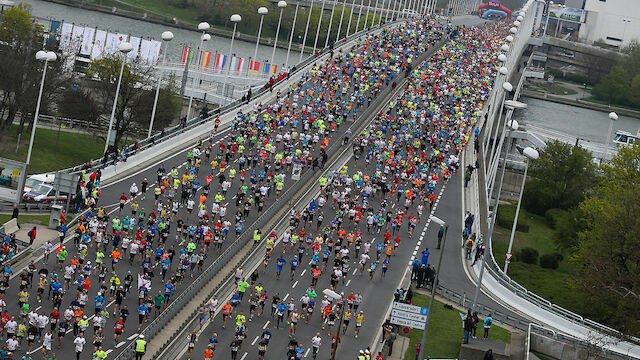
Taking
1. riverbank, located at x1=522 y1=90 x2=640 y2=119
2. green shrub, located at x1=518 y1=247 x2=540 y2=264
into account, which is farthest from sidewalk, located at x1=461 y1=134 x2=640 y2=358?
riverbank, located at x1=522 y1=90 x2=640 y2=119

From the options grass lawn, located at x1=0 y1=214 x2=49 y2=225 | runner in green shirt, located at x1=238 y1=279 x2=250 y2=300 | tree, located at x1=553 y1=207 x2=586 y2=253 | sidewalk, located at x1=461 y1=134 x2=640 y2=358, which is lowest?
grass lawn, located at x1=0 y1=214 x2=49 y2=225

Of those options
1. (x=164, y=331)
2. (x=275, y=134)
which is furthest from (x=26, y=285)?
(x=275, y=134)

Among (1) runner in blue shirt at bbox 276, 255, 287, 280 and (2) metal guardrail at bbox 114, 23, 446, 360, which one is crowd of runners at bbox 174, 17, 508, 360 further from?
(2) metal guardrail at bbox 114, 23, 446, 360

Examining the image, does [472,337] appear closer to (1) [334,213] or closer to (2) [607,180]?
(1) [334,213]

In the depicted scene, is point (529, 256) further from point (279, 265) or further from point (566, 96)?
point (566, 96)

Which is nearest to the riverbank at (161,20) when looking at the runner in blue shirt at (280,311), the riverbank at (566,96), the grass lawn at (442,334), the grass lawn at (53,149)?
the riverbank at (566,96)

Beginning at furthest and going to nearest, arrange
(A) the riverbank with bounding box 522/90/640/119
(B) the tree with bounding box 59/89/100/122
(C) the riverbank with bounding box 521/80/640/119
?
(C) the riverbank with bounding box 521/80/640/119 < (A) the riverbank with bounding box 522/90/640/119 < (B) the tree with bounding box 59/89/100/122

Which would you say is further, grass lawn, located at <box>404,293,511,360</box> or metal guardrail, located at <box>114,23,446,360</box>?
grass lawn, located at <box>404,293,511,360</box>
